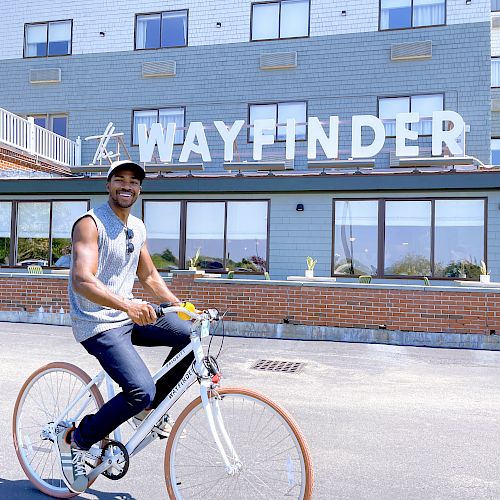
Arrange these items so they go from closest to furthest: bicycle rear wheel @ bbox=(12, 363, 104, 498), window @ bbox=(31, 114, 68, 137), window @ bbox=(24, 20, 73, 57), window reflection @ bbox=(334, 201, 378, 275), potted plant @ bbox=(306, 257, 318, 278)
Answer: bicycle rear wheel @ bbox=(12, 363, 104, 498) < potted plant @ bbox=(306, 257, 318, 278) < window reflection @ bbox=(334, 201, 378, 275) < window @ bbox=(31, 114, 68, 137) < window @ bbox=(24, 20, 73, 57)

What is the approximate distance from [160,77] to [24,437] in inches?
689

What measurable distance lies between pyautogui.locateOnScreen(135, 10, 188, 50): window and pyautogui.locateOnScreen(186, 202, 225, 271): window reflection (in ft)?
24.5

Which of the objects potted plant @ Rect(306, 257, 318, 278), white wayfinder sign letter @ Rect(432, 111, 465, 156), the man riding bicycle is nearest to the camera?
the man riding bicycle

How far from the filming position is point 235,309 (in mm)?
11539

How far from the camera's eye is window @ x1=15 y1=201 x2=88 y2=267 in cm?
1656

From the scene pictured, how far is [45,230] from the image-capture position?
54.8 feet

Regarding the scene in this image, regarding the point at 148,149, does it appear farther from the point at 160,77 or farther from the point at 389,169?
the point at 389,169

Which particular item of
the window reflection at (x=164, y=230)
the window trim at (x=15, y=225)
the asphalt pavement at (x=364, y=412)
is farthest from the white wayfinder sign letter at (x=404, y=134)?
the window trim at (x=15, y=225)

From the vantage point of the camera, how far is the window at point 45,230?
54.3 ft

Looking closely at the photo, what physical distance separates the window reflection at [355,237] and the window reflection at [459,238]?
1.64 meters

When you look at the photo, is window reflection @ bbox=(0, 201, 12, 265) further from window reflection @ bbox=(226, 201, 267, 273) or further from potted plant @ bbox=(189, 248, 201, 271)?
window reflection @ bbox=(226, 201, 267, 273)

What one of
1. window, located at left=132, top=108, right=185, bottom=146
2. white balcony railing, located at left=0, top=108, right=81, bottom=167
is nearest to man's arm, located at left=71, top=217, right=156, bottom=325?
white balcony railing, located at left=0, top=108, right=81, bottom=167

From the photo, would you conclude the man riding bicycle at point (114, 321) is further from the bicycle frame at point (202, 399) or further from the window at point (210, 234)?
the window at point (210, 234)

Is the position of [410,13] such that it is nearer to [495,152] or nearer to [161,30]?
[495,152]
